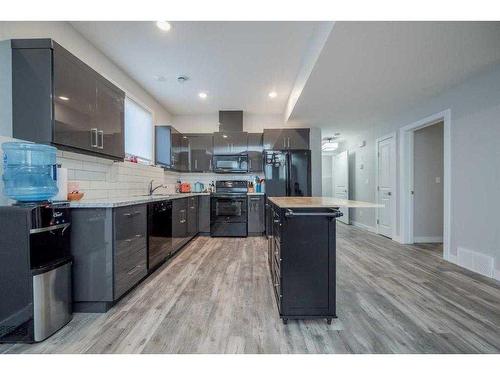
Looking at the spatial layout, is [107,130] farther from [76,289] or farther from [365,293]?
[365,293]

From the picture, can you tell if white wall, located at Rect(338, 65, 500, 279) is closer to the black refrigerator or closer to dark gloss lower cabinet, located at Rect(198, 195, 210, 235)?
the black refrigerator

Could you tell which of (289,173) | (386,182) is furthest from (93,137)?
(386,182)

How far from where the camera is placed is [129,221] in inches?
86.2

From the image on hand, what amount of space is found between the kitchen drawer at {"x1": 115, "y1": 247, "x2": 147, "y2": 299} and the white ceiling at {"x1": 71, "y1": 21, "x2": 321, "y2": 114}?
7.72 ft

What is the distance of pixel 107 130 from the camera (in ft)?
7.99

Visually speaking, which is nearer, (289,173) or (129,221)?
(129,221)

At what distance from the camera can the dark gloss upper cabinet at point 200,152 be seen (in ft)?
16.5

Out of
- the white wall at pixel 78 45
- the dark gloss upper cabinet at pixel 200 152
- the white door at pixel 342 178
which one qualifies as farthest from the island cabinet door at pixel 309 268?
the white door at pixel 342 178

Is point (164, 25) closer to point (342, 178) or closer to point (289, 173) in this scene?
point (289, 173)

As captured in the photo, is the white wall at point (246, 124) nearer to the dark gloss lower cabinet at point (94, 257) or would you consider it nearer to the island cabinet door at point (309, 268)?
the island cabinet door at point (309, 268)

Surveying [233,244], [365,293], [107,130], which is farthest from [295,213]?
[233,244]

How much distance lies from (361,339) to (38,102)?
297cm

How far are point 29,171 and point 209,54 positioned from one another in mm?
2265

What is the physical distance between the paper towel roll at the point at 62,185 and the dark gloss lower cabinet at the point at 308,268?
1.95 meters
